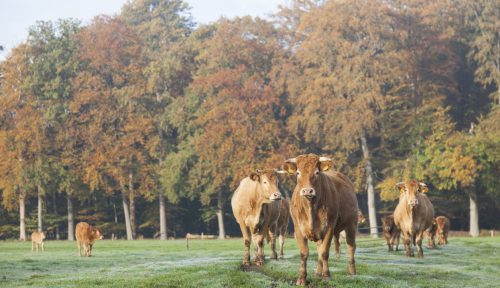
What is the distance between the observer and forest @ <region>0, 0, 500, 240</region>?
64875 millimetres

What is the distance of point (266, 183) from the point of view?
24.5m

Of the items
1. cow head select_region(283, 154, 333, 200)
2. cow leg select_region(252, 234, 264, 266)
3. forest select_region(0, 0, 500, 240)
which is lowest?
cow leg select_region(252, 234, 264, 266)

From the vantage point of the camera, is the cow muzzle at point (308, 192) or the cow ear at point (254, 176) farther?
the cow ear at point (254, 176)

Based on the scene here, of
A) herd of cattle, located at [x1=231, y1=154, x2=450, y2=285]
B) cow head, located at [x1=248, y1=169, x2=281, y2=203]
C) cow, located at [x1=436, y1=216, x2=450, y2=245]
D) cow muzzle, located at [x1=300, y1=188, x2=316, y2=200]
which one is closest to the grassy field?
herd of cattle, located at [x1=231, y1=154, x2=450, y2=285]

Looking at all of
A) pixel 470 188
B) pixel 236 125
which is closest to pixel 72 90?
pixel 236 125

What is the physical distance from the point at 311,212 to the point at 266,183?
585cm

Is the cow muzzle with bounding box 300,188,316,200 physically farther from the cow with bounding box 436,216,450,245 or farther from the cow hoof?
the cow with bounding box 436,216,450,245

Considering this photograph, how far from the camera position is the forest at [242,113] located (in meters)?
64.9

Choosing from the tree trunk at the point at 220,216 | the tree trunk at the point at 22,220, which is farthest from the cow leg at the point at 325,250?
the tree trunk at the point at 22,220


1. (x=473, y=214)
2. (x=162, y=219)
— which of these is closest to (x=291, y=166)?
(x=473, y=214)

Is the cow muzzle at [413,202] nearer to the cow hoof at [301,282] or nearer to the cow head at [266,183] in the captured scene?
the cow head at [266,183]

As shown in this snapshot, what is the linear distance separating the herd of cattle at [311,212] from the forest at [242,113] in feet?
96.4

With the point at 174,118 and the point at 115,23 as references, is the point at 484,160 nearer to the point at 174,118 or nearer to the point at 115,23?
the point at 174,118

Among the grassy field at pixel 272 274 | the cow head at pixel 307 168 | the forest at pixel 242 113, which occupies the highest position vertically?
the forest at pixel 242 113
